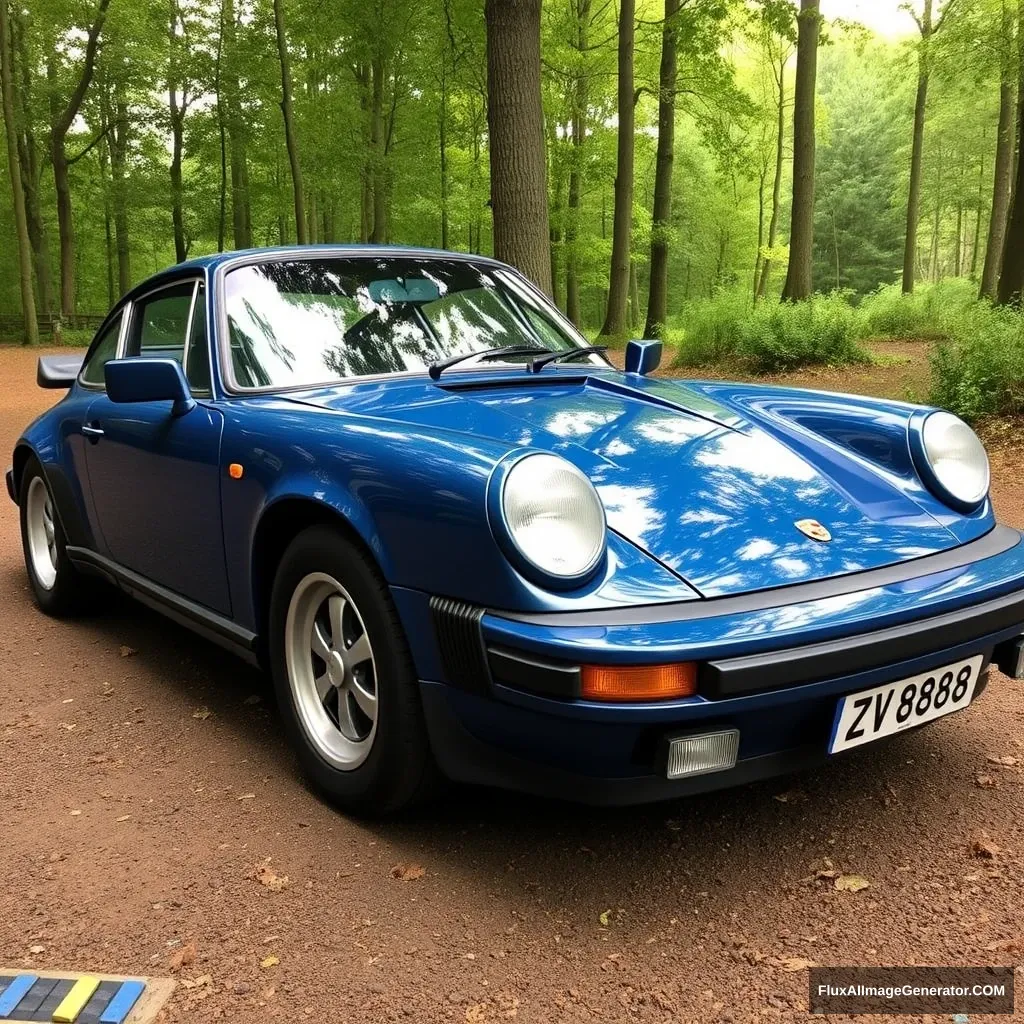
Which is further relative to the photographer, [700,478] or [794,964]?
[700,478]

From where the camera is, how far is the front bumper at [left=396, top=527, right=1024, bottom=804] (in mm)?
1732

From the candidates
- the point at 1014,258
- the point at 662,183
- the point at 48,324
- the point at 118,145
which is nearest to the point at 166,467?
the point at 1014,258

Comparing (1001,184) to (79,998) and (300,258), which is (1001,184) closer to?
(300,258)

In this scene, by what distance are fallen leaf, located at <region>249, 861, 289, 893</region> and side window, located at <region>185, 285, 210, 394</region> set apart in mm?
1518

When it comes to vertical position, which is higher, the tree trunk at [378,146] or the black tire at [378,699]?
the tree trunk at [378,146]

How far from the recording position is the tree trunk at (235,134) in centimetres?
2308

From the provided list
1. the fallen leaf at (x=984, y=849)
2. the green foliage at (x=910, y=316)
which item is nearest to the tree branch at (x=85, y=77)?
the green foliage at (x=910, y=316)

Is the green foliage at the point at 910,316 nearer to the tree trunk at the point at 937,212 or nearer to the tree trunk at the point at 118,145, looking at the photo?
Answer: the tree trunk at the point at 937,212

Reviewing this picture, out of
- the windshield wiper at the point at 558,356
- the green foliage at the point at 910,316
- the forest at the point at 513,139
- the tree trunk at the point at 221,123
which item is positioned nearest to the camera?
the windshield wiper at the point at 558,356

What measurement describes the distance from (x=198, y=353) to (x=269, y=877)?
1.76 meters

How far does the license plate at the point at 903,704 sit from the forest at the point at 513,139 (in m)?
5.58

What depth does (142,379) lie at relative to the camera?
279cm

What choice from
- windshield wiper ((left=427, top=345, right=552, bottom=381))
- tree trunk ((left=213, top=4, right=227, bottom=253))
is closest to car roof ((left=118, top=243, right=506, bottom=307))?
windshield wiper ((left=427, top=345, right=552, bottom=381))

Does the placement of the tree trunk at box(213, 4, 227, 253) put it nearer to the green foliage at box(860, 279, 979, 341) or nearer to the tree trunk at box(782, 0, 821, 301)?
the tree trunk at box(782, 0, 821, 301)
